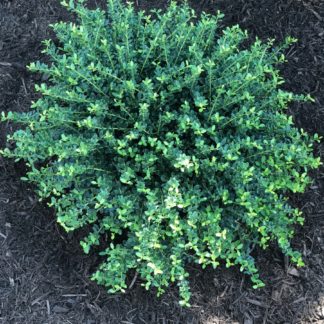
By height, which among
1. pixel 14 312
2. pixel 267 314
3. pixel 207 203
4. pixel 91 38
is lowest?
pixel 14 312

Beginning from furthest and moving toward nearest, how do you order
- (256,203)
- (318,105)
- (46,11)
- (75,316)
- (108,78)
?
(46,11)
(318,105)
(75,316)
(108,78)
(256,203)

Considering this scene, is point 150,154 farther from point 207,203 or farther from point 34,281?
point 34,281

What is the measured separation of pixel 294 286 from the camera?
11.9ft

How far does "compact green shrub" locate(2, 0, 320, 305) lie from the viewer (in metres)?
2.98

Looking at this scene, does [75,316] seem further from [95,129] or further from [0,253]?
[95,129]

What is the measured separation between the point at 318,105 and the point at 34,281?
8.98 feet

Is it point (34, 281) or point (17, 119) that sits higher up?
point (17, 119)

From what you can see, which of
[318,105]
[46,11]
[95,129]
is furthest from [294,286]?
[46,11]

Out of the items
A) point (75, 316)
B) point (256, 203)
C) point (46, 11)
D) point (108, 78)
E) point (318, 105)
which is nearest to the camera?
point (256, 203)

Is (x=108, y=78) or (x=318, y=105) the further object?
(x=318, y=105)

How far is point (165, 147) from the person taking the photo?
9.91 ft

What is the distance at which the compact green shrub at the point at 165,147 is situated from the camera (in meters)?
2.98

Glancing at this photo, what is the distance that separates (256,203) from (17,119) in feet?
5.39

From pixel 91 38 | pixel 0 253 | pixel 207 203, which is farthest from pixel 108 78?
pixel 0 253
